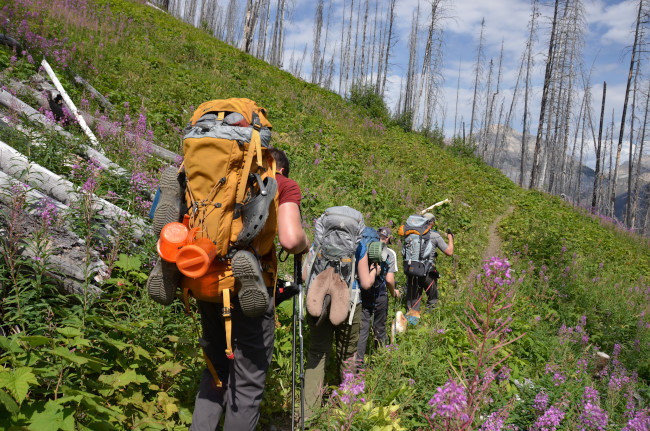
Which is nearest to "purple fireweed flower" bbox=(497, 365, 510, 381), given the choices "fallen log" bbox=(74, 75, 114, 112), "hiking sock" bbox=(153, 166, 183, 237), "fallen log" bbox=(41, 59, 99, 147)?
"hiking sock" bbox=(153, 166, 183, 237)

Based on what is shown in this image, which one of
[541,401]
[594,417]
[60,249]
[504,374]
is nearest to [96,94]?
[60,249]

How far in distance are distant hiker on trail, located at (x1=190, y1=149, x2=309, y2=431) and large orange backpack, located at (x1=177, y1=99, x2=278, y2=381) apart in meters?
0.22

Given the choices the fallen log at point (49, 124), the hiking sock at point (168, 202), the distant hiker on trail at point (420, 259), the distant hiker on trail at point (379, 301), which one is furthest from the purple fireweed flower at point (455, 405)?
the fallen log at point (49, 124)

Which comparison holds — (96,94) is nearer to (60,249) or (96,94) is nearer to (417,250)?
(60,249)

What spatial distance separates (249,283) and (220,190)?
1.69ft

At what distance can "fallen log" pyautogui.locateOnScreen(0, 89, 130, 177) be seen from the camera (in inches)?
181

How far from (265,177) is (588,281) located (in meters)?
10.5

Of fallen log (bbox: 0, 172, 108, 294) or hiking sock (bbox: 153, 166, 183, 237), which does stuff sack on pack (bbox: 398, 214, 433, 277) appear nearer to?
fallen log (bbox: 0, 172, 108, 294)

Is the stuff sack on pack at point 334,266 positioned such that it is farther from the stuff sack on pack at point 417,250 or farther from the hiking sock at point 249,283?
the stuff sack on pack at point 417,250

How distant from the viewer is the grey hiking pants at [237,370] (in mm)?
2201

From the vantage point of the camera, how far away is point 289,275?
5.25 metres

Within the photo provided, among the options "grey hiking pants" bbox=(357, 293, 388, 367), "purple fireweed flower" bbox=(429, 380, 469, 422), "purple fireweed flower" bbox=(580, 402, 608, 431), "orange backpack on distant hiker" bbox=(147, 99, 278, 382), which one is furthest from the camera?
"grey hiking pants" bbox=(357, 293, 388, 367)

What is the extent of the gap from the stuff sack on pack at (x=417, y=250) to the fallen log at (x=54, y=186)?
3.99m

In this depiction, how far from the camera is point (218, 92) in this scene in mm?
11289
